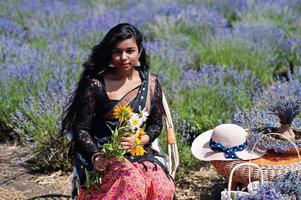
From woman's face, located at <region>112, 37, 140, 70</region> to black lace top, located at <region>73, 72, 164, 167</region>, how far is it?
0.50ft

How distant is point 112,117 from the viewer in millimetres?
3119

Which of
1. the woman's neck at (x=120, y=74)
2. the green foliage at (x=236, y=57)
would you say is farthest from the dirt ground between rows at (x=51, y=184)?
the green foliage at (x=236, y=57)

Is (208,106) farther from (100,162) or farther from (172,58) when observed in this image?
(100,162)

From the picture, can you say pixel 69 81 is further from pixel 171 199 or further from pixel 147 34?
pixel 147 34

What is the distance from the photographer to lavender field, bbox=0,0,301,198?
14.3 feet

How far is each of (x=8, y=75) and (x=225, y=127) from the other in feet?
7.94

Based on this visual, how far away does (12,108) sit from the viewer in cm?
469

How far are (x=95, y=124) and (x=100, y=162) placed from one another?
0.29m

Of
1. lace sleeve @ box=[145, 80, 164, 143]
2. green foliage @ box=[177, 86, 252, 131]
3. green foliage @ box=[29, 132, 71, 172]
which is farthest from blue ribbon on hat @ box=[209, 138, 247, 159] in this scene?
green foliage @ box=[29, 132, 71, 172]

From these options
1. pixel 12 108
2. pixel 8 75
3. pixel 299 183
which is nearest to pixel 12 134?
pixel 12 108

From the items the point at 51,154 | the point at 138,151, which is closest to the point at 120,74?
the point at 138,151

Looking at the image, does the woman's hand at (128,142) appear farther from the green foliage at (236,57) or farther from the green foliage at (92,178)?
the green foliage at (236,57)

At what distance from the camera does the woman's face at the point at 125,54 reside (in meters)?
3.05

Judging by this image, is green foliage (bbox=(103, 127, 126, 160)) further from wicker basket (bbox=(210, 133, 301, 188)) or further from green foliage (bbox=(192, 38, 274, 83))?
green foliage (bbox=(192, 38, 274, 83))
